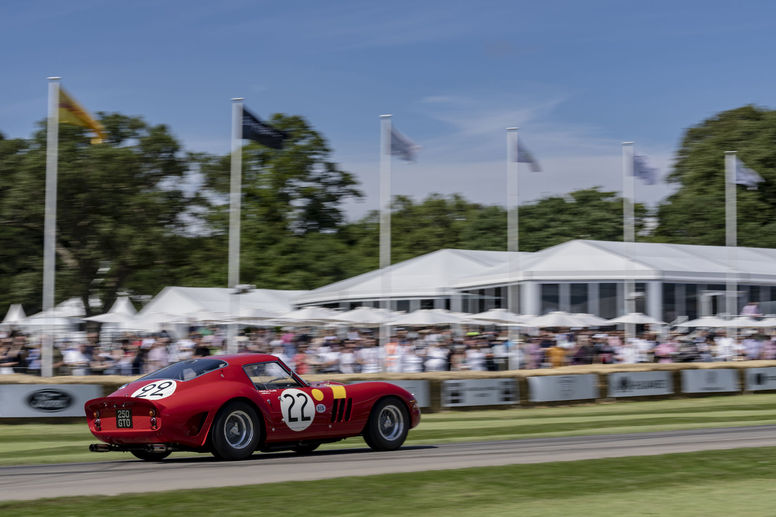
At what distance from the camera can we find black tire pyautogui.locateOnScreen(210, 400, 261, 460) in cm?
1173

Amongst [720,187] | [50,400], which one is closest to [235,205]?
[50,400]

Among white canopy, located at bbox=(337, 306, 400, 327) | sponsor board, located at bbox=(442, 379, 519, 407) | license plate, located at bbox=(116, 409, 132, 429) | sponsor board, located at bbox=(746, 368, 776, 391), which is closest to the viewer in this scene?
license plate, located at bbox=(116, 409, 132, 429)

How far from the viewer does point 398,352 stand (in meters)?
27.6

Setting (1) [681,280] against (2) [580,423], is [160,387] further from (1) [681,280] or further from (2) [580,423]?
(1) [681,280]

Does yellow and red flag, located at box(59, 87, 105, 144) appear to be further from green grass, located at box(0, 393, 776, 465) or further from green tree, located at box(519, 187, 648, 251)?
green tree, located at box(519, 187, 648, 251)

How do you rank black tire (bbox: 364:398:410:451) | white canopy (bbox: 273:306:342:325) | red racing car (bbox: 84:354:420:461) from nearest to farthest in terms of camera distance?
1. red racing car (bbox: 84:354:420:461)
2. black tire (bbox: 364:398:410:451)
3. white canopy (bbox: 273:306:342:325)

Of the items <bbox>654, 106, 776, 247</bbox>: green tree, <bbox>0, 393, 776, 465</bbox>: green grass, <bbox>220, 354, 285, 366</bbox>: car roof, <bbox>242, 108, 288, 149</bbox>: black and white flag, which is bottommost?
<bbox>0, 393, 776, 465</bbox>: green grass

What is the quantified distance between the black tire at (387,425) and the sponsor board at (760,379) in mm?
20103

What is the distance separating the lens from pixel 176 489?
9.35 metres

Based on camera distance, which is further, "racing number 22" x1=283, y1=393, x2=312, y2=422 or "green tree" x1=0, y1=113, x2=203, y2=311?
"green tree" x1=0, y1=113, x2=203, y2=311

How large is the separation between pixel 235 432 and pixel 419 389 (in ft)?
40.3

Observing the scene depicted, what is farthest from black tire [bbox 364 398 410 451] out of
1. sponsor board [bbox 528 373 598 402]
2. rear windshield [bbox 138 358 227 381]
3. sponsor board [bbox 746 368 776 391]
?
sponsor board [bbox 746 368 776 391]

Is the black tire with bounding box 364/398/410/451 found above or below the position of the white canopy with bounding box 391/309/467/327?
below

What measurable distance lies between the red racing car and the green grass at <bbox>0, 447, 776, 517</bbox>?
224 centimetres
